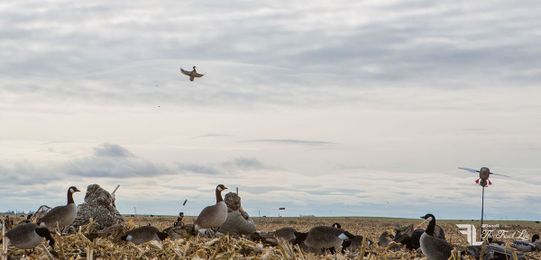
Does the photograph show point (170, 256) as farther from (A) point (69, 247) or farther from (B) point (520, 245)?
(B) point (520, 245)

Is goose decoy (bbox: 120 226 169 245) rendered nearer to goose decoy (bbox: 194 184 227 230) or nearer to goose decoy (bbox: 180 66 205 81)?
goose decoy (bbox: 194 184 227 230)

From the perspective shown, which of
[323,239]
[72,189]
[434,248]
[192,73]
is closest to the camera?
[434,248]

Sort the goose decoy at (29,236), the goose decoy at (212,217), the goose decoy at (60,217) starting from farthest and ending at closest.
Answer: the goose decoy at (212,217), the goose decoy at (60,217), the goose decoy at (29,236)

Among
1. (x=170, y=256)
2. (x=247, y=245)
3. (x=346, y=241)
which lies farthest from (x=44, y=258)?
(x=346, y=241)

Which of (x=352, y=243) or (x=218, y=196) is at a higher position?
(x=218, y=196)

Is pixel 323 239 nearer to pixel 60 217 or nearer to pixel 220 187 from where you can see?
pixel 60 217

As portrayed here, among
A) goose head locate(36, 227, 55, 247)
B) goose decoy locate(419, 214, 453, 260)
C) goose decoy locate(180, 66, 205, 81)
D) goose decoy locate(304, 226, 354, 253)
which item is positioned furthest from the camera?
goose decoy locate(180, 66, 205, 81)

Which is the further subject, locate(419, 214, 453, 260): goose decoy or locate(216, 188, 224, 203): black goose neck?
locate(216, 188, 224, 203): black goose neck

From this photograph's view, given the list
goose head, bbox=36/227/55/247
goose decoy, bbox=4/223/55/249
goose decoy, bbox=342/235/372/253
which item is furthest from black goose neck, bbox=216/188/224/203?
goose head, bbox=36/227/55/247

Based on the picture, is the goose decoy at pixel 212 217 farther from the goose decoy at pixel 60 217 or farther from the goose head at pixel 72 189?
the goose head at pixel 72 189

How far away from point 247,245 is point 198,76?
29.3 meters

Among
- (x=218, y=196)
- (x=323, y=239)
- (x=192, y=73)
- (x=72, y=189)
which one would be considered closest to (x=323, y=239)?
(x=323, y=239)

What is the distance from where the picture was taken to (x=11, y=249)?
11.2 meters

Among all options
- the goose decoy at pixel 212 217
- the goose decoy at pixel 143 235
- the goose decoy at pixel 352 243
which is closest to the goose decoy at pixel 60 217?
the goose decoy at pixel 212 217
